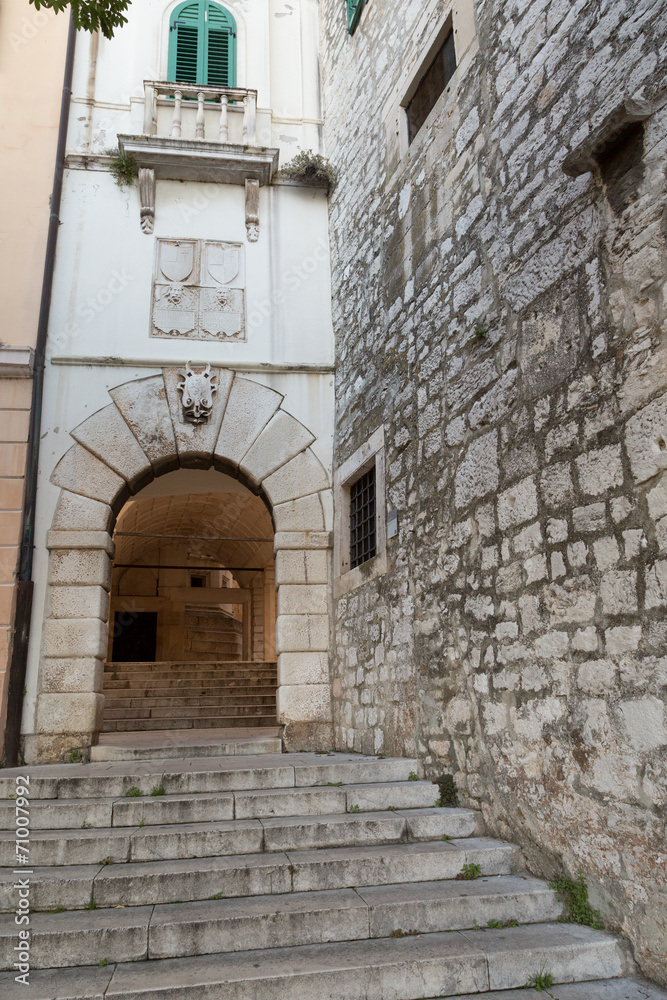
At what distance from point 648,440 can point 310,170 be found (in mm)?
5854

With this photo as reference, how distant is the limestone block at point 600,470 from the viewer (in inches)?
109

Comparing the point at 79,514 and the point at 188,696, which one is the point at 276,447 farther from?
the point at 188,696

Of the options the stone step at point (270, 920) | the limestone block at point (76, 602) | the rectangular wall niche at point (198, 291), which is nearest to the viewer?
the stone step at point (270, 920)

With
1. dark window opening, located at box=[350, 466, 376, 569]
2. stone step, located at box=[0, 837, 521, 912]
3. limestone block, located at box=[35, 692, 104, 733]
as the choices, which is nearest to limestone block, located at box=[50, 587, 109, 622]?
limestone block, located at box=[35, 692, 104, 733]

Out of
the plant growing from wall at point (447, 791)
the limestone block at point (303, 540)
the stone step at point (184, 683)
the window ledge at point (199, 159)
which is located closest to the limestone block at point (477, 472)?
the plant growing from wall at point (447, 791)

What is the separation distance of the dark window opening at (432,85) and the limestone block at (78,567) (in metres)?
4.21

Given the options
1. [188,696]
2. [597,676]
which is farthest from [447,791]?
[188,696]

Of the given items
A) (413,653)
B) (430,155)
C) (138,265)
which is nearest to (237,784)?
(413,653)

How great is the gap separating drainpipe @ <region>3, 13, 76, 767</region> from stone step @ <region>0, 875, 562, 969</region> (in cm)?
293

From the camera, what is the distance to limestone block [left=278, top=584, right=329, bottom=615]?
620cm

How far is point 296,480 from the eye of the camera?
6508 millimetres

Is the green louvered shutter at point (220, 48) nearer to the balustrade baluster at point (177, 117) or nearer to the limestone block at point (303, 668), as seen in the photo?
the balustrade baluster at point (177, 117)

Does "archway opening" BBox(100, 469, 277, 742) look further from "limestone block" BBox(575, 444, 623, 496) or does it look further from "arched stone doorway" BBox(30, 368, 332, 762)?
"limestone block" BBox(575, 444, 623, 496)

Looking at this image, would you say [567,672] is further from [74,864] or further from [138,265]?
[138,265]
